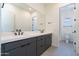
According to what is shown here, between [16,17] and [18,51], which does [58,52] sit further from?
[18,51]

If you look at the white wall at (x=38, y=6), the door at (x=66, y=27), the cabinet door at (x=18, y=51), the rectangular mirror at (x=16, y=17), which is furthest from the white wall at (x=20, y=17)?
the door at (x=66, y=27)

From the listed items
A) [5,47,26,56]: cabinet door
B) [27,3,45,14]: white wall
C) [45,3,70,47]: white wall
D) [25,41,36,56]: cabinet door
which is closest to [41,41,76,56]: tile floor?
[25,41,36,56]: cabinet door

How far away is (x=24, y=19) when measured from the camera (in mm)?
3197

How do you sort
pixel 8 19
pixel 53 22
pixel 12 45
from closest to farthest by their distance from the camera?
pixel 12 45, pixel 8 19, pixel 53 22

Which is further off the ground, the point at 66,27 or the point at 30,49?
the point at 66,27

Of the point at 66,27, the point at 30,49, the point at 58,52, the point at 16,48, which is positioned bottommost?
the point at 58,52

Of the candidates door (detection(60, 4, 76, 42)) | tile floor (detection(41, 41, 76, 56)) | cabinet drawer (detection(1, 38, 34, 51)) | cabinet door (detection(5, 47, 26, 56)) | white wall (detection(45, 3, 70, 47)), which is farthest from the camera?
door (detection(60, 4, 76, 42))

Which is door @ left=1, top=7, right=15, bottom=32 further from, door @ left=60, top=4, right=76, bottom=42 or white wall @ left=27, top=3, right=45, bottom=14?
door @ left=60, top=4, right=76, bottom=42

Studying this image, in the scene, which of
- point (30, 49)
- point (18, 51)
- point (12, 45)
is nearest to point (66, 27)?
point (30, 49)

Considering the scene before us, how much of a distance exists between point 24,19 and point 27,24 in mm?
206

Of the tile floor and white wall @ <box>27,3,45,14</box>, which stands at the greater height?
white wall @ <box>27,3,45,14</box>

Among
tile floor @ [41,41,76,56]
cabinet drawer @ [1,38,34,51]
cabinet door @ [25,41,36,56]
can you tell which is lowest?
tile floor @ [41,41,76,56]

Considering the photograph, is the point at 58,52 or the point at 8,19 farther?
the point at 58,52

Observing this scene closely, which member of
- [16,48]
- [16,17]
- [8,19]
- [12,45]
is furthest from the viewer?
[16,17]
